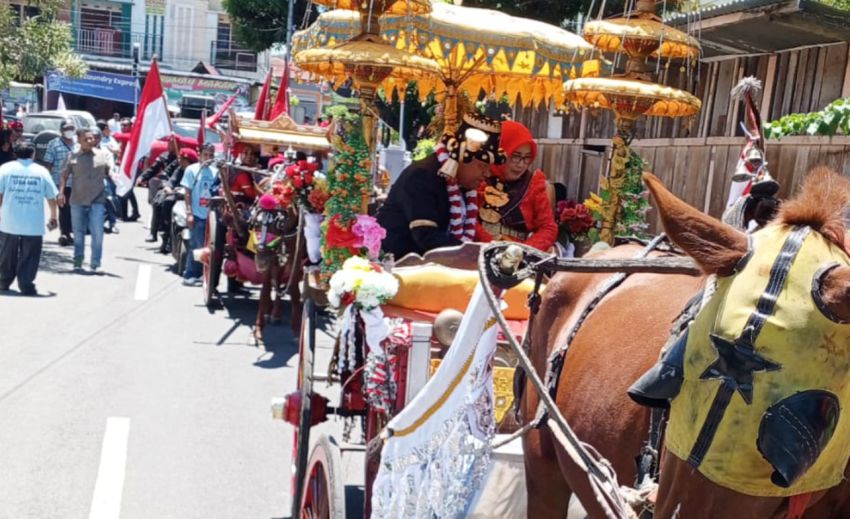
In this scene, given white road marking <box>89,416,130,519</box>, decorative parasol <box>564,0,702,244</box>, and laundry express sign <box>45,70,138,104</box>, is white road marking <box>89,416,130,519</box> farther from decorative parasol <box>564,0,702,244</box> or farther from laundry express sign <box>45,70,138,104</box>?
laundry express sign <box>45,70,138,104</box>

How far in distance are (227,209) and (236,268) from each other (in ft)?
2.79

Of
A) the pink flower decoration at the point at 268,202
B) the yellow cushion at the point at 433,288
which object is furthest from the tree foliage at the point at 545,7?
the yellow cushion at the point at 433,288

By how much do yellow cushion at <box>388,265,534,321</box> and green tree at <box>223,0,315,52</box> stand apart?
29591mm

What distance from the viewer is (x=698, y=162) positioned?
11.3 m

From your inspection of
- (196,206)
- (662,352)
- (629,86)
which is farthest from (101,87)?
(662,352)

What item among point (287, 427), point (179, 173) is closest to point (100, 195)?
point (179, 173)

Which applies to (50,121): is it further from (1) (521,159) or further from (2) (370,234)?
(2) (370,234)

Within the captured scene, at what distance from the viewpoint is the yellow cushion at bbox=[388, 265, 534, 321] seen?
5.00 meters

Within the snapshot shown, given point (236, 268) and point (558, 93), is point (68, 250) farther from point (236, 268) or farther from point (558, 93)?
point (558, 93)

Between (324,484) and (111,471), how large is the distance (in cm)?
252

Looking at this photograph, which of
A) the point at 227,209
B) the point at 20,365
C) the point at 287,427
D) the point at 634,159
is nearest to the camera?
the point at 634,159

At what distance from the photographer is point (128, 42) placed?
174 feet

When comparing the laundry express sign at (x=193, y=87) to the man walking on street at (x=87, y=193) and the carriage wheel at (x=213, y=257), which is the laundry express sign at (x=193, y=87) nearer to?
the man walking on street at (x=87, y=193)

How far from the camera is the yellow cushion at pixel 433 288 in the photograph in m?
5.00
